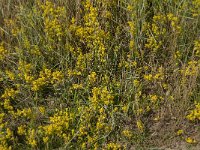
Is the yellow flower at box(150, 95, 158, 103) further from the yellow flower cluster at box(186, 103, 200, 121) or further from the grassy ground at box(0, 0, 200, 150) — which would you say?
the yellow flower cluster at box(186, 103, 200, 121)

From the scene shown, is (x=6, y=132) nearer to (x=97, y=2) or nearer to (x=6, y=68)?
(x=6, y=68)

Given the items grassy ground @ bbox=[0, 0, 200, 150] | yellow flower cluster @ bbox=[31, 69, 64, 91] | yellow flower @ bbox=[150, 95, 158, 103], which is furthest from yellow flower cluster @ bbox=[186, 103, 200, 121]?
yellow flower cluster @ bbox=[31, 69, 64, 91]

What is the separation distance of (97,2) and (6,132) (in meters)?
1.64

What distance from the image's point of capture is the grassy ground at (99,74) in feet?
10.2

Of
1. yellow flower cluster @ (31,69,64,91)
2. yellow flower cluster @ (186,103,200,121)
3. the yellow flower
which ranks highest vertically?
yellow flower cluster @ (31,69,64,91)

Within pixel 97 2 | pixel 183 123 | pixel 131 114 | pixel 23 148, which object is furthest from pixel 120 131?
pixel 97 2

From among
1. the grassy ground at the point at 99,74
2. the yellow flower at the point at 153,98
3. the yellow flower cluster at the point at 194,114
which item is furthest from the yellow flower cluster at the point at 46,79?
the yellow flower cluster at the point at 194,114

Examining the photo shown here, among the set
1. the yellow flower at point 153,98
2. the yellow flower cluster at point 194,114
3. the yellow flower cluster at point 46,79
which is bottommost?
the yellow flower cluster at point 194,114

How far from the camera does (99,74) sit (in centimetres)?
354

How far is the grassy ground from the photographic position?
10.2ft

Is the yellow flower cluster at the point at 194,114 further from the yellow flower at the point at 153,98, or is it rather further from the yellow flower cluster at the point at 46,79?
the yellow flower cluster at the point at 46,79

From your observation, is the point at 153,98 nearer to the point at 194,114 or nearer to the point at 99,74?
the point at 194,114

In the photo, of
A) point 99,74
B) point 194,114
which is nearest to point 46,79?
point 99,74

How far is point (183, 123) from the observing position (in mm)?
3242
